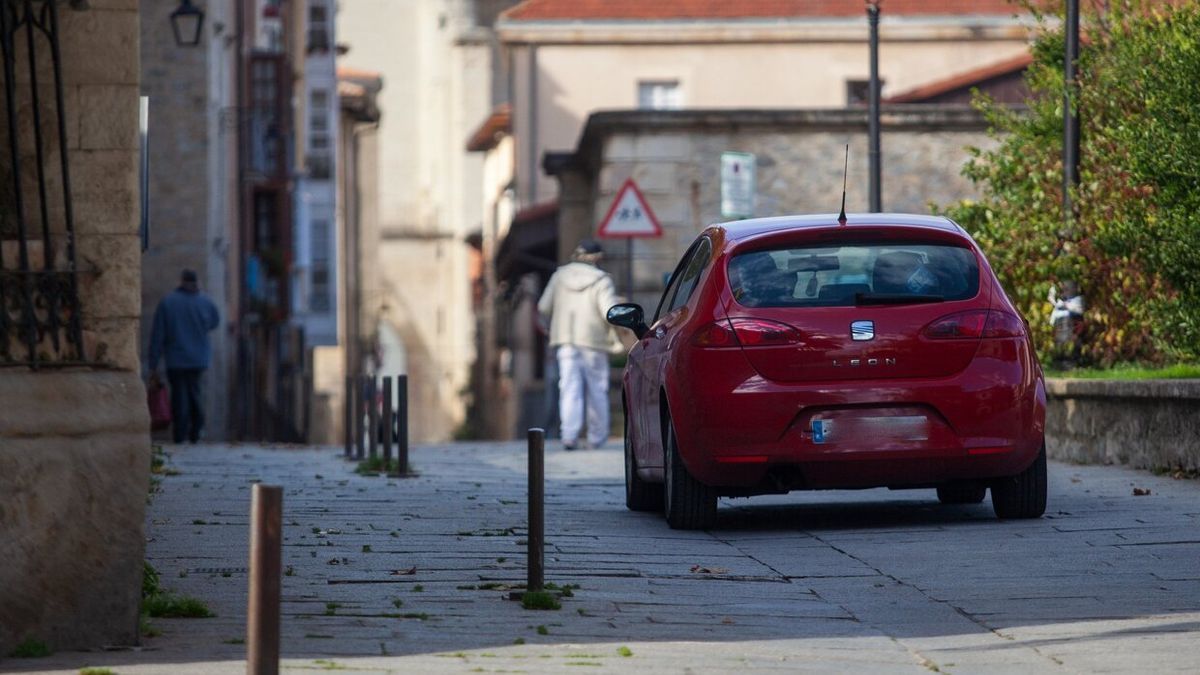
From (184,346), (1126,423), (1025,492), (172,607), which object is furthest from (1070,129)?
(172,607)

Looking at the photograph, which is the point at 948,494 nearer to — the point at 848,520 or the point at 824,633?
the point at 848,520

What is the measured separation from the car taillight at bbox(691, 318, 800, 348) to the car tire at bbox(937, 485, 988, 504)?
1931mm

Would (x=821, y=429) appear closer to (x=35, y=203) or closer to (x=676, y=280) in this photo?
(x=676, y=280)

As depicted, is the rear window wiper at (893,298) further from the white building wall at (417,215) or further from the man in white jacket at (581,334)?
the white building wall at (417,215)

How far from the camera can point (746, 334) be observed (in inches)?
436

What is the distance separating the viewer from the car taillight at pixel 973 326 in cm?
1109

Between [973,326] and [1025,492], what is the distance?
0.99m

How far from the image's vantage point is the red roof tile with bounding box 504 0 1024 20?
45.0 metres

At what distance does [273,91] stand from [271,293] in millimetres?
5283

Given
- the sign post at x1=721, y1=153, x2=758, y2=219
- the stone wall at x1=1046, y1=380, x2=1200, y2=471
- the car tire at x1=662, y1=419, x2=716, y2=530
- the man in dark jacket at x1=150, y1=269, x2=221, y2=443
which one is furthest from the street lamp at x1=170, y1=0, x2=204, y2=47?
the car tire at x1=662, y1=419, x2=716, y2=530

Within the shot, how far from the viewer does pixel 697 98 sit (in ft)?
147

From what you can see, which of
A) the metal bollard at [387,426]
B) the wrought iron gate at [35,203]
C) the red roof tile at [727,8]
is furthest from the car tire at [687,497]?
the red roof tile at [727,8]

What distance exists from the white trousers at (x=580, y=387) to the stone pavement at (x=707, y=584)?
20.1ft

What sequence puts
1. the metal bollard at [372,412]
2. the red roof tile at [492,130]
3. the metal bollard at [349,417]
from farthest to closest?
the red roof tile at [492,130], the metal bollard at [349,417], the metal bollard at [372,412]
